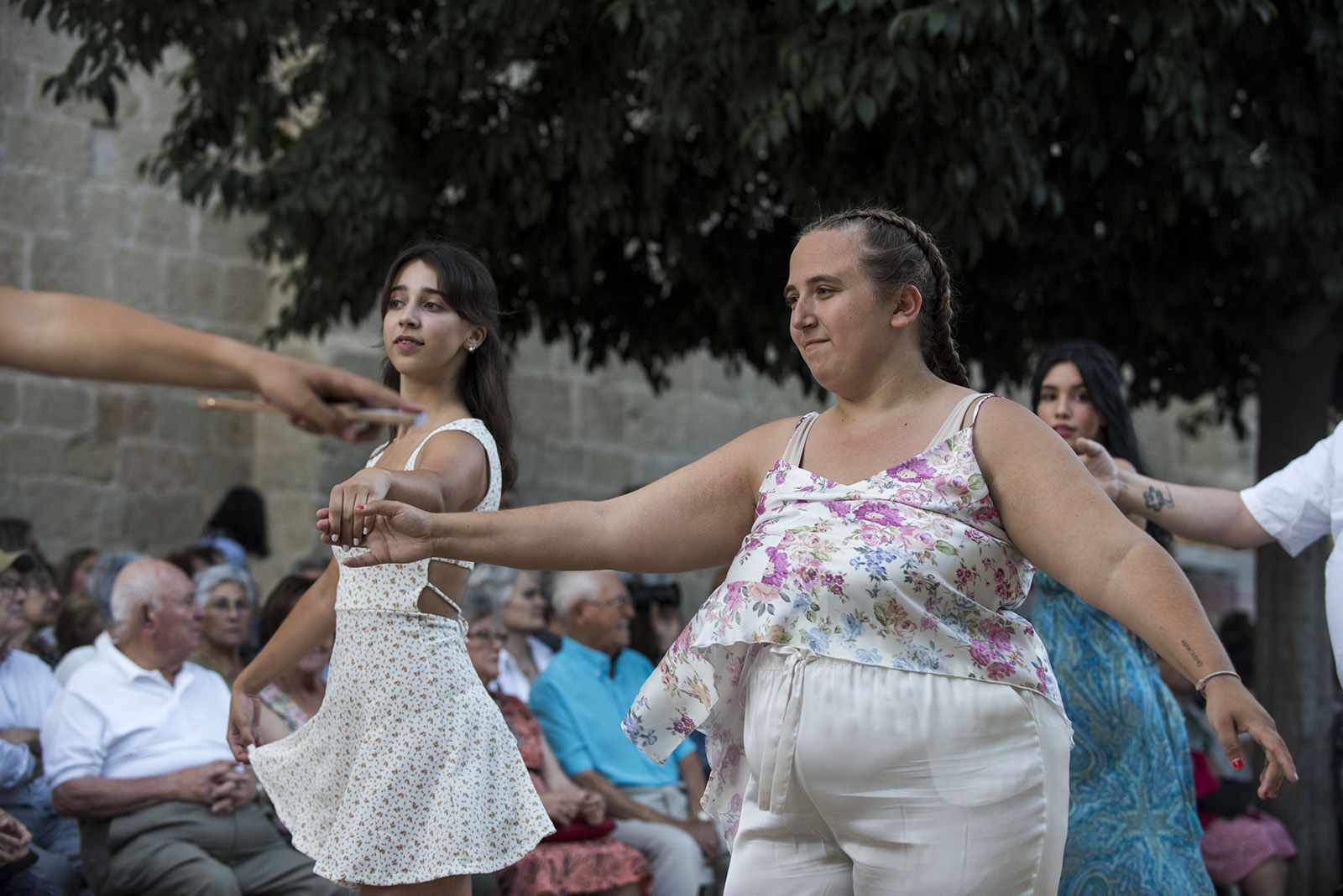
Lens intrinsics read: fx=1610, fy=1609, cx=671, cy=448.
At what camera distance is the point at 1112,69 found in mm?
6582

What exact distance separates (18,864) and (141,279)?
587 cm

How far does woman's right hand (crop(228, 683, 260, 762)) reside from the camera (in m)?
3.85

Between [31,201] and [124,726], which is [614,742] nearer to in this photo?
[124,726]

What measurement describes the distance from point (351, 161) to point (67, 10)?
148 centimetres

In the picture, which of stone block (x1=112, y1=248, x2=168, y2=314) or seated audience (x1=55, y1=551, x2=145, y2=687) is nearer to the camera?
seated audience (x1=55, y1=551, x2=145, y2=687)

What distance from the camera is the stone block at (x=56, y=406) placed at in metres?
9.37

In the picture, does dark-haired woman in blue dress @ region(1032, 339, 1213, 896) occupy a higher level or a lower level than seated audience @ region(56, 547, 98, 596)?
lower

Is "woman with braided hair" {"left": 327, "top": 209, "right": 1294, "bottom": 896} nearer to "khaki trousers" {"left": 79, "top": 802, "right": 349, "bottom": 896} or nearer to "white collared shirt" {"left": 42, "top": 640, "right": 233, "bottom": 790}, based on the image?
"khaki trousers" {"left": 79, "top": 802, "right": 349, "bottom": 896}

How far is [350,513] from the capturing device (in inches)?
106

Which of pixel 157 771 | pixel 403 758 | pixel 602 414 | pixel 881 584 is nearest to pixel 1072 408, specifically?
pixel 881 584

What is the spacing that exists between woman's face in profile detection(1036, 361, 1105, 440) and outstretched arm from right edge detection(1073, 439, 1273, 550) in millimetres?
433

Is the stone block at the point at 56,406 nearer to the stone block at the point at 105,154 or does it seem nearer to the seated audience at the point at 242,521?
the stone block at the point at 105,154

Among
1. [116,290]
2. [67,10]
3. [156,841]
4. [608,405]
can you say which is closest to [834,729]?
[156,841]

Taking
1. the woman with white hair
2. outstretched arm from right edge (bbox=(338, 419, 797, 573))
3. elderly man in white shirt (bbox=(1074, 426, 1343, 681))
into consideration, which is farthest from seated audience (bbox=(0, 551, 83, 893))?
elderly man in white shirt (bbox=(1074, 426, 1343, 681))
